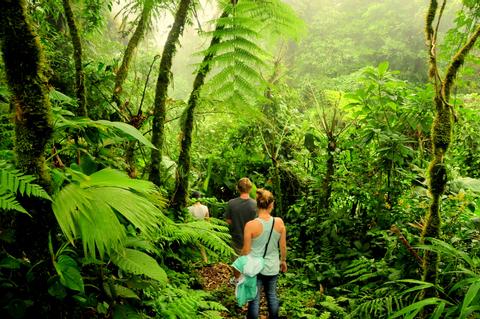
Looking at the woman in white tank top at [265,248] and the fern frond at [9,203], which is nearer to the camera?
the fern frond at [9,203]

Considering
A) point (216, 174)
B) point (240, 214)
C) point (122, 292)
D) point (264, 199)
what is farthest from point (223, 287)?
point (216, 174)

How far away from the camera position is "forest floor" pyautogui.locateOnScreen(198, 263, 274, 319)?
4057 mm

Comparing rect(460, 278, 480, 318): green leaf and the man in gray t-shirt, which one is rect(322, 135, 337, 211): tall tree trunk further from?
rect(460, 278, 480, 318): green leaf

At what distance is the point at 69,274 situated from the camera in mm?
1517

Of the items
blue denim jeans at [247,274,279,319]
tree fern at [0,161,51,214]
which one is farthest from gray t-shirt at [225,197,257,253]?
tree fern at [0,161,51,214]

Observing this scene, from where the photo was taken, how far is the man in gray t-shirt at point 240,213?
14.4ft

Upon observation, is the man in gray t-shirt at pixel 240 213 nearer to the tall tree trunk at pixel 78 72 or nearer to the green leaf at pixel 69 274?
the tall tree trunk at pixel 78 72

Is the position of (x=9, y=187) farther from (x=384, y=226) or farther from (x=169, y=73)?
(x=384, y=226)

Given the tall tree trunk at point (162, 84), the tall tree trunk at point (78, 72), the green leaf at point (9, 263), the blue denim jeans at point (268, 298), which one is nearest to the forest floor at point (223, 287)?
the blue denim jeans at point (268, 298)

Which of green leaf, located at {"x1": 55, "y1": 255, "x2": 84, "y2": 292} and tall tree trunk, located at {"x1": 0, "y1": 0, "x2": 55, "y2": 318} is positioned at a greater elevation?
tall tree trunk, located at {"x1": 0, "y1": 0, "x2": 55, "y2": 318}

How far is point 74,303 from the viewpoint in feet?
5.54

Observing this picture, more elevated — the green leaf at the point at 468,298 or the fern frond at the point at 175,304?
the green leaf at the point at 468,298

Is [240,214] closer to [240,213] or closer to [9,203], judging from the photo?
[240,213]

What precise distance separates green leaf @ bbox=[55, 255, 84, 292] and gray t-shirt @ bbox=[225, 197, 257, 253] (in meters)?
2.95
